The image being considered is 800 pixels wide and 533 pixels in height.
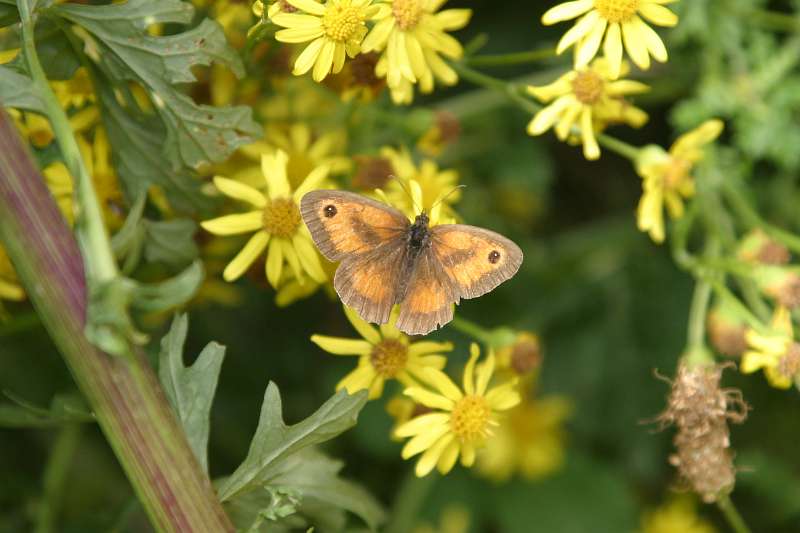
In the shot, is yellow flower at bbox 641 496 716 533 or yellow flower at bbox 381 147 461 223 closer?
yellow flower at bbox 381 147 461 223

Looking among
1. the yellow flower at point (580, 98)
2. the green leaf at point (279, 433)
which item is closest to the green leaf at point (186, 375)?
the green leaf at point (279, 433)

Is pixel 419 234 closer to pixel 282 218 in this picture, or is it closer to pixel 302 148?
pixel 282 218

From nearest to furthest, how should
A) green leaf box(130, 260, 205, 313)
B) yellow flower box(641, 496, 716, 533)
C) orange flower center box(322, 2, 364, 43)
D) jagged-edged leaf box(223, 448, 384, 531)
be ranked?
green leaf box(130, 260, 205, 313), orange flower center box(322, 2, 364, 43), jagged-edged leaf box(223, 448, 384, 531), yellow flower box(641, 496, 716, 533)

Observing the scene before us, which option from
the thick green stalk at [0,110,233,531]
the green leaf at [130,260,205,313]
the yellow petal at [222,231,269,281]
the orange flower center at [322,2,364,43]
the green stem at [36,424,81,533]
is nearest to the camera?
the green leaf at [130,260,205,313]

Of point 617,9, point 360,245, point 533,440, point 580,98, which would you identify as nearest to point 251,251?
point 360,245

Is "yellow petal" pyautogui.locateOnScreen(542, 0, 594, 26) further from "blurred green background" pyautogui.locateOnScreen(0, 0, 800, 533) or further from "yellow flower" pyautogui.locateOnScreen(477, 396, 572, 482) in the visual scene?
"yellow flower" pyautogui.locateOnScreen(477, 396, 572, 482)

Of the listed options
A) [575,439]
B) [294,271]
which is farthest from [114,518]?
[575,439]

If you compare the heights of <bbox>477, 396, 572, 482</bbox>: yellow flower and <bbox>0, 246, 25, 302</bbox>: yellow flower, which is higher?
<bbox>0, 246, 25, 302</bbox>: yellow flower

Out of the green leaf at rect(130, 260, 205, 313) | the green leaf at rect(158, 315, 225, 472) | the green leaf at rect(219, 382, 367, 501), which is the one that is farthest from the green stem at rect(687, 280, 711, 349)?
the green leaf at rect(130, 260, 205, 313)
